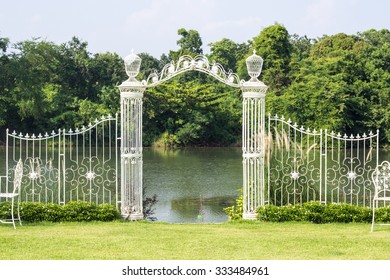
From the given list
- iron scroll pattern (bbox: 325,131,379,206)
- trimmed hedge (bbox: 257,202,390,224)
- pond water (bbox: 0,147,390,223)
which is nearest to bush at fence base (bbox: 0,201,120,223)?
trimmed hedge (bbox: 257,202,390,224)

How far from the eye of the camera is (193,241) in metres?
7.19

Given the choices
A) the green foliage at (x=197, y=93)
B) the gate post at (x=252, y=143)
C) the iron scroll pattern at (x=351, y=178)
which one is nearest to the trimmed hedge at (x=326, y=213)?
the iron scroll pattern at (x=351, y=178)

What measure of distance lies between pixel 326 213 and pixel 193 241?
8.14ft

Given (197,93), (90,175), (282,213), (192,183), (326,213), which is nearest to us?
(326,213)

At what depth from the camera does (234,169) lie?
2286cm

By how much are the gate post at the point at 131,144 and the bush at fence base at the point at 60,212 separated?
0.42 meters

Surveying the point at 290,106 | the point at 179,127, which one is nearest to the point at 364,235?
the point at 290,106

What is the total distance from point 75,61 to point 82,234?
31.4 metres

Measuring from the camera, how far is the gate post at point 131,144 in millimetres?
9164

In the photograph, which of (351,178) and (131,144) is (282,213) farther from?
(131,144)

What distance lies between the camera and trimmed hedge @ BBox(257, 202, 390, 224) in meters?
8.73

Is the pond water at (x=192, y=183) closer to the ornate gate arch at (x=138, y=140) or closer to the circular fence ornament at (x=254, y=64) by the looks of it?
the ornate gate arch at (x=138, y=140)

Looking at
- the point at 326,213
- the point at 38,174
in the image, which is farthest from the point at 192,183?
the point at 326,213

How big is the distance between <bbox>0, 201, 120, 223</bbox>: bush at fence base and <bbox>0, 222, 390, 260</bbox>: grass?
213 millimetres
